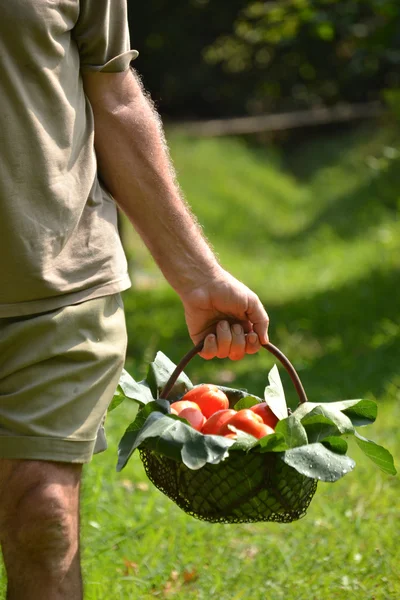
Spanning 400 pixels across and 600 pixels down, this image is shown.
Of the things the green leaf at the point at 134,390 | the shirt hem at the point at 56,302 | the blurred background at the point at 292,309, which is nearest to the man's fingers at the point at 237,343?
the green leaf at the point at 134,390

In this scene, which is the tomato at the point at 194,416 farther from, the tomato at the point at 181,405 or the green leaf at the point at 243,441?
the green leaf at the point at 243,441

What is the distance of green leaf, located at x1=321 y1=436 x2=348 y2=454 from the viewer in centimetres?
213

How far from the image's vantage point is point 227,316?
98.3 inches

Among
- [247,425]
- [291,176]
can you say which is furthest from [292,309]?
[291,176]

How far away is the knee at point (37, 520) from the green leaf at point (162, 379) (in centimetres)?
46

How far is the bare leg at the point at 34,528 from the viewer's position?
6.61ft

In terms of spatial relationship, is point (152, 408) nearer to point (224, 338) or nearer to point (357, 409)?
point (224, 338)

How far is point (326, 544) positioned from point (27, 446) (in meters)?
1.99

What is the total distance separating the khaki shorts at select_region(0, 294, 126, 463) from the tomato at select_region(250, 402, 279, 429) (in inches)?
14.1

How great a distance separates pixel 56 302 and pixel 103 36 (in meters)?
0.60

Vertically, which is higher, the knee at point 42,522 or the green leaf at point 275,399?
the green leaf at point 275,399

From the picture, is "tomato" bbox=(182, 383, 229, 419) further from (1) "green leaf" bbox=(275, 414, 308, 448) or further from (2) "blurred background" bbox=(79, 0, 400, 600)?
(2) "blurred background" bbox=(79, 0, 400, 600)

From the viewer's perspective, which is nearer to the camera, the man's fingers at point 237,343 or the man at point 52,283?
the man at point 52,283

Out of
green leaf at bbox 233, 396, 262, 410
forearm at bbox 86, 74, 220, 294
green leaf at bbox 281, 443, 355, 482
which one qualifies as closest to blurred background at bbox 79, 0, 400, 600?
forearm at bbox 86, 74, 220, 294
